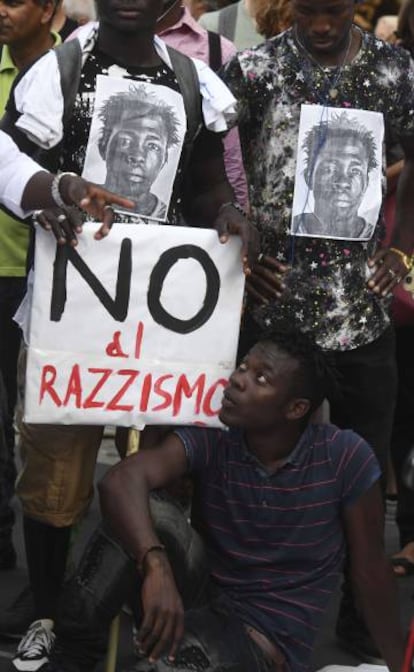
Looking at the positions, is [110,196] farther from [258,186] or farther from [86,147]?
[258,186]

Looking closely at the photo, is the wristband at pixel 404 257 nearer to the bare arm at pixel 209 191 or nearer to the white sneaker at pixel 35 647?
the bare arm at pixel 209 191

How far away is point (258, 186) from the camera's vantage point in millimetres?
5059

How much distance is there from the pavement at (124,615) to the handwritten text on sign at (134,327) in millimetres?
780

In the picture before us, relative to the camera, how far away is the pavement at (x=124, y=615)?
207 inches

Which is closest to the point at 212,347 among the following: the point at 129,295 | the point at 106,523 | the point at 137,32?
the point at 129,295

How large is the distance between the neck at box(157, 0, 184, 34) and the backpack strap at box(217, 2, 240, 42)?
106cm

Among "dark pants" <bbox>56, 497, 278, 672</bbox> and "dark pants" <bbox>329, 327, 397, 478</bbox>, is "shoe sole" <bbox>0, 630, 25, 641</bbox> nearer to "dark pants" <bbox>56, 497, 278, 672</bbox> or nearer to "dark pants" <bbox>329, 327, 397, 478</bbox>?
"dark pants" <bbox>56, 497, 278, 672</bbox>

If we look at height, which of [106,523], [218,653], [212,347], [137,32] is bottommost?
[218,653]

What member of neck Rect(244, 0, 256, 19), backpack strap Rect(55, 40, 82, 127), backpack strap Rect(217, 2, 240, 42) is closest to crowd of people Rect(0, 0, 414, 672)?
backpack strap Rect(55, 40, 82, 127)

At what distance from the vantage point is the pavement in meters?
5.25

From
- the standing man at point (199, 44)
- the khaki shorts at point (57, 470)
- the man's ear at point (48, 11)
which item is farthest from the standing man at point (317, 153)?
the man's ear at point (48, 11)

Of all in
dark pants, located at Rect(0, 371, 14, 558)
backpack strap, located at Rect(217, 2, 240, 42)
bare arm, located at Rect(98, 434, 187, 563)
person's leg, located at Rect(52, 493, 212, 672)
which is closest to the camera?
bare arm, located at Rect(98, 434, 187, 563)

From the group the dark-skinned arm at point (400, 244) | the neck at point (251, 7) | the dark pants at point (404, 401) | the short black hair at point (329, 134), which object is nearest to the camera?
the short black hair at point (329, 134)

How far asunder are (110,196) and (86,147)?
281 mm
